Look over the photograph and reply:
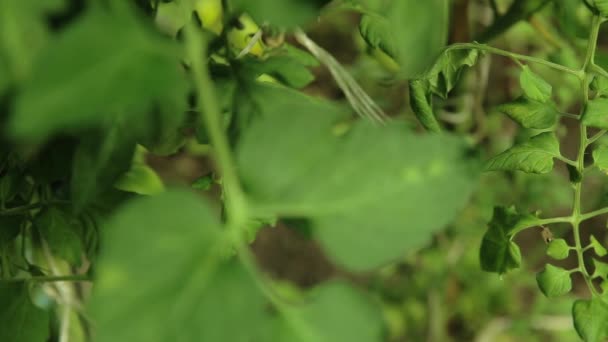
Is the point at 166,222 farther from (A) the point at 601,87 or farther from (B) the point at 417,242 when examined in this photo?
(A) the point at 601,87

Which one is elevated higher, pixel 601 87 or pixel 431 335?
pixel 601 87

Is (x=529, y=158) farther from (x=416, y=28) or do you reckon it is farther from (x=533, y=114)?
(x=416, y=28)

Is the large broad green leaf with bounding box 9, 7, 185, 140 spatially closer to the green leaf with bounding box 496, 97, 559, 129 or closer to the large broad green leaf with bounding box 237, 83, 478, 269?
the large broad green leaf with bounding box 237, 83, 478, 269

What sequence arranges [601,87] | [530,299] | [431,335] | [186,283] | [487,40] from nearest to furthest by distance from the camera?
[186,283], [601,87], [487,40], [431,335], [530,299]

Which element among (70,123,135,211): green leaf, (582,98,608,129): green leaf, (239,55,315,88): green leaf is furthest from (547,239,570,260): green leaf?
(70,123,135,211): green leaf

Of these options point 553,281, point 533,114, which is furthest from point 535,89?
point 553,281

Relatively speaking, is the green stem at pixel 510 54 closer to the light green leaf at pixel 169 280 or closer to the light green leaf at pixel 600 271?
the light green leaf at pixel 600 271

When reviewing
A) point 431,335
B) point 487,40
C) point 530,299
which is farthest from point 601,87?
point 530,299
